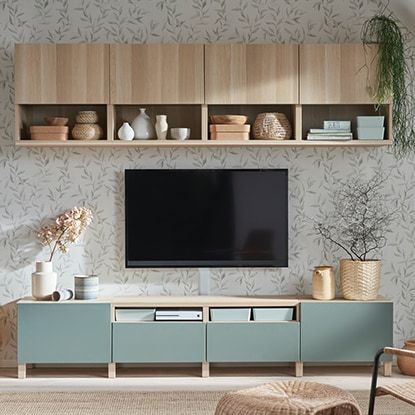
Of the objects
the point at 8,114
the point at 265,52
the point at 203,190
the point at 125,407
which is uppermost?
the point at 265,52

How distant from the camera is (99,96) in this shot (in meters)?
5.58

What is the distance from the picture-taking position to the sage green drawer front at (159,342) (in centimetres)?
556

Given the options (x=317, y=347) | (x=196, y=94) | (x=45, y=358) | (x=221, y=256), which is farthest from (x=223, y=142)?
(x=45, y=358)

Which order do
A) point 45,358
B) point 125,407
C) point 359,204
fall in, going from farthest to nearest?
point 359,204
point 45,358
point 125,407

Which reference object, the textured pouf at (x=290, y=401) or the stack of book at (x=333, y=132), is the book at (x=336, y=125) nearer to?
the stack of book at (x=333, y=132)

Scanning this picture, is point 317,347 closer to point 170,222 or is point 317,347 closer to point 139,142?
point 170,222

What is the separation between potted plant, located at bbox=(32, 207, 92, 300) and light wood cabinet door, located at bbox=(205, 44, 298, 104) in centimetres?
112

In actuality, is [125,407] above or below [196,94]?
below

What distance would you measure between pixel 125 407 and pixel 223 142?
69.4 inches

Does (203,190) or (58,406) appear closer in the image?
(58,406)

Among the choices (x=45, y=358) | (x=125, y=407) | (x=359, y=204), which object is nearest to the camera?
(x=125, y=407)

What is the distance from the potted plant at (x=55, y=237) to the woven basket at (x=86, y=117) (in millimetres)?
565

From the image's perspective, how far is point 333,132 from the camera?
5.62 meters

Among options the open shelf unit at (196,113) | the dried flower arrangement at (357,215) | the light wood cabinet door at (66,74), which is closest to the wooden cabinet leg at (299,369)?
the dried flower arrangement at (357,215)
